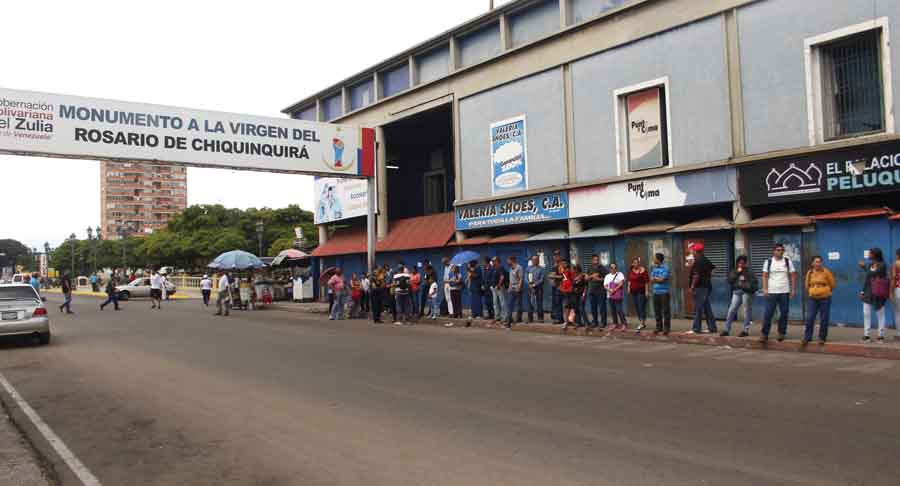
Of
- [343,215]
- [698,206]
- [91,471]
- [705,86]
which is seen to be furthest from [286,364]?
[343,215]

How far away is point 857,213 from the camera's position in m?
13.3

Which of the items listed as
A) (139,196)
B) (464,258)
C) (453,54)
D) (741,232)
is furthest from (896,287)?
(139,196)

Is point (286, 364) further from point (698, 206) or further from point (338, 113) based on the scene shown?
point (338, 113)

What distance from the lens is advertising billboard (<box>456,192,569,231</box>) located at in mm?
19891

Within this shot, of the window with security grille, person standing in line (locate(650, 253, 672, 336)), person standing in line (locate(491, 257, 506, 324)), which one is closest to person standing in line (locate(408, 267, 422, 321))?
person standing in line (locate(491, 257, 506, 324))

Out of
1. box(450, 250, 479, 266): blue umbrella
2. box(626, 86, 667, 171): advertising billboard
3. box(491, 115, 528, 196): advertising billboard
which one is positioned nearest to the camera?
box(626, 86, 667, 171): advertising billboard

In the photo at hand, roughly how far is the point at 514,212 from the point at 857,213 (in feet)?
32.9

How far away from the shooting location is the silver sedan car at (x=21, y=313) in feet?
47.2

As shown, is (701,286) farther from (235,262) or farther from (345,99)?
(345,99)

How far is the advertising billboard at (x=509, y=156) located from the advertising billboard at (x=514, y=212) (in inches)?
19.8

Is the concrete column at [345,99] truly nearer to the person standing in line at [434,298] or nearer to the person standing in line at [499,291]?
the person standing in line at [434,298]

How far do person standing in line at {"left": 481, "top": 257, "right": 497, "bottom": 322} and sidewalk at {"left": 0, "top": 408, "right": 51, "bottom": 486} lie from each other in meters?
12.3

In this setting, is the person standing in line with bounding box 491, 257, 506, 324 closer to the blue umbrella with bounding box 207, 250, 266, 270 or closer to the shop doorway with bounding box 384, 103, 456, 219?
the shop doorway with bounding box 384, 103, 456, 219

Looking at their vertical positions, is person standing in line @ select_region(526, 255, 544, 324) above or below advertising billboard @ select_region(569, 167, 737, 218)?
below
